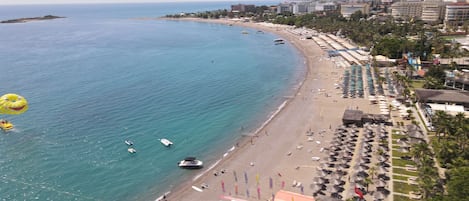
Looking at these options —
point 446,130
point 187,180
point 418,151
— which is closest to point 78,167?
point 187,180

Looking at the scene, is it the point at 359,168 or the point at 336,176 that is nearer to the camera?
the point at 336,176

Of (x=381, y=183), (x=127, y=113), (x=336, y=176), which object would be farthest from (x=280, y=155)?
(x=127, y=113)

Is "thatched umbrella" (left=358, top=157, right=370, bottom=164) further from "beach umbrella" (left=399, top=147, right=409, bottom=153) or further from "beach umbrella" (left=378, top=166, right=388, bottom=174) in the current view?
"beach umbrella" (left=399, top=147, right=409, bottom=153)

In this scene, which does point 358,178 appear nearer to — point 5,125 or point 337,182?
point 337,182

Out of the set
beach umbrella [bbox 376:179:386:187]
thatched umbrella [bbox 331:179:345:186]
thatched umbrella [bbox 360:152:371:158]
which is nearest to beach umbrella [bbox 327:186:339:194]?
thatched umbrella [bbox 331:179:345:186]

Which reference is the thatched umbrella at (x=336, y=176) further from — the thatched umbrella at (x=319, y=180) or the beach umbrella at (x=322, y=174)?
the thatched umbrella at (x=319, y=180)

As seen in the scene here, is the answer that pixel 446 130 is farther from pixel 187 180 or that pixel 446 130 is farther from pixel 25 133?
pixel 25 133
